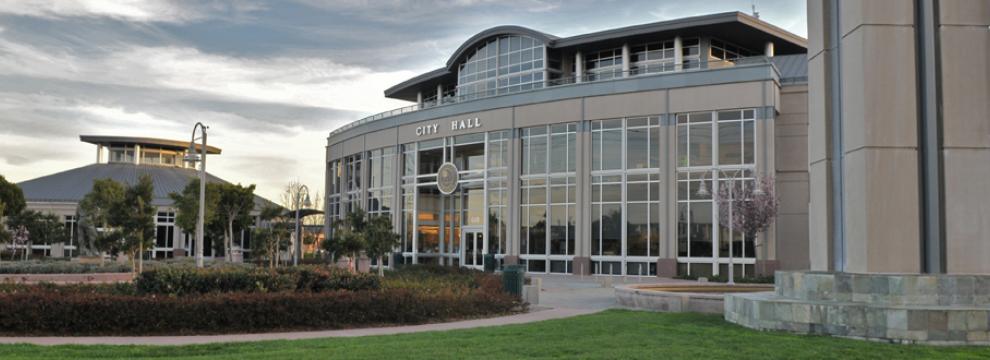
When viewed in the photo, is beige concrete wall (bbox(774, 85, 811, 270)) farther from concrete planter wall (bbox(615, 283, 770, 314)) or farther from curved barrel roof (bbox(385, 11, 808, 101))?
concrete planter wall (bbox(615, 283, 770, 314))

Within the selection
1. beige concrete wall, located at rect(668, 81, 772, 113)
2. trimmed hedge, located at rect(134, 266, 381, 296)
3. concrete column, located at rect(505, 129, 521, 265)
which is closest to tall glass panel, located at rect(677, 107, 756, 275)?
beige concrete wall, located at rect(668, 81, 772, 113)

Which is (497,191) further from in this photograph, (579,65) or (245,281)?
(245,281)

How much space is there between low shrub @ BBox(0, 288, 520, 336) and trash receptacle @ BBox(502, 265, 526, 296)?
5.55 m

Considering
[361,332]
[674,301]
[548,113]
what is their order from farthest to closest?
[548,113] < [674,301] < [361,332]

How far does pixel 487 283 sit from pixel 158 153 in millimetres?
77829

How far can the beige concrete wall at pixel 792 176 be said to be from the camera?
4059 centimetres

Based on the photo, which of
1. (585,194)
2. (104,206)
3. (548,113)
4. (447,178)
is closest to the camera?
(585,194)

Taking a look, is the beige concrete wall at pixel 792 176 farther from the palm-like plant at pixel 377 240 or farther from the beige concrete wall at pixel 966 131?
the beige concrete wall at pixel 966 131

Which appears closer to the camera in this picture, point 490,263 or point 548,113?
point 490,263

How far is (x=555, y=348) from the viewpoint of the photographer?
12.1 m

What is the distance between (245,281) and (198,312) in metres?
2.36

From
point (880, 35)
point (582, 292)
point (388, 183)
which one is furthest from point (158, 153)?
point (880, 35)

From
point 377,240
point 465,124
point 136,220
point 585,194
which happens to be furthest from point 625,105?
point 136,220

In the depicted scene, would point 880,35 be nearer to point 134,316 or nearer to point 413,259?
point 134,316
